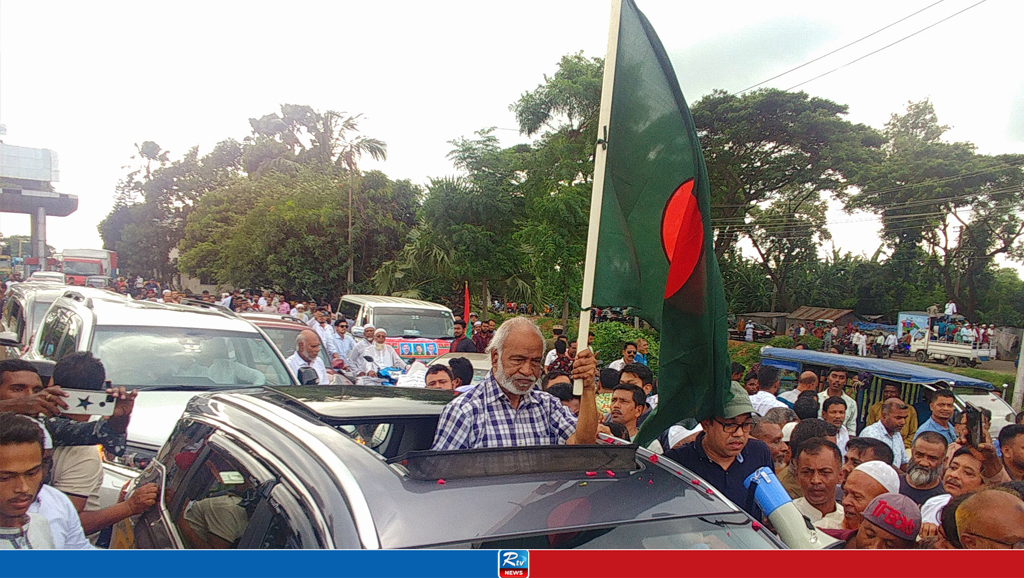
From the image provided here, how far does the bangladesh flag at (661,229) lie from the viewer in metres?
2.55

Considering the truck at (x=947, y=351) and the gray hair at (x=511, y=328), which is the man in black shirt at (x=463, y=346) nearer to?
the gray hair at (x=511, y=328)

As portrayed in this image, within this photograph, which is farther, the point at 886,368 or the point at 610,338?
the point at 610,338

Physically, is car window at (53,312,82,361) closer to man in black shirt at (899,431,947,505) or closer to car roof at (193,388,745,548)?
car roof at (193,388,745,548)

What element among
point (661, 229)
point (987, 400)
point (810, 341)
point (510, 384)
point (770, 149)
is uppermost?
point (770, 149)

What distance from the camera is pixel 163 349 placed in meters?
4.95

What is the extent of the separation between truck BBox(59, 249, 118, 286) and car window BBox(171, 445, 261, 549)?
228 cm

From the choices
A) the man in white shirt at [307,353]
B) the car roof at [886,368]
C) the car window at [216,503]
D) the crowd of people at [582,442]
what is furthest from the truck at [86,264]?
the car roof at [886,368]

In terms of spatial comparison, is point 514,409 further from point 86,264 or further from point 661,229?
point 86,264

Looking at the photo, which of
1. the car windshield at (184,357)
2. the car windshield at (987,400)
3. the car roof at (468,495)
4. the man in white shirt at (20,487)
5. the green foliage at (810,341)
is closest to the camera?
the car roof at (468,495)

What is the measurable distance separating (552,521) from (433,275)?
5993 mm

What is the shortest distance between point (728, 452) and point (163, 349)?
4.08m

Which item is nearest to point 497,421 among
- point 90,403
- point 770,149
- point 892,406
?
point 90,403

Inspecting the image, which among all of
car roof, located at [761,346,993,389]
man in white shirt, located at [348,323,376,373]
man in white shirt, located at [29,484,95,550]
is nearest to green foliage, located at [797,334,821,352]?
car roof, located at [761,346,993,389]

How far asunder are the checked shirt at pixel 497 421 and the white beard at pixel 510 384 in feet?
0.14
